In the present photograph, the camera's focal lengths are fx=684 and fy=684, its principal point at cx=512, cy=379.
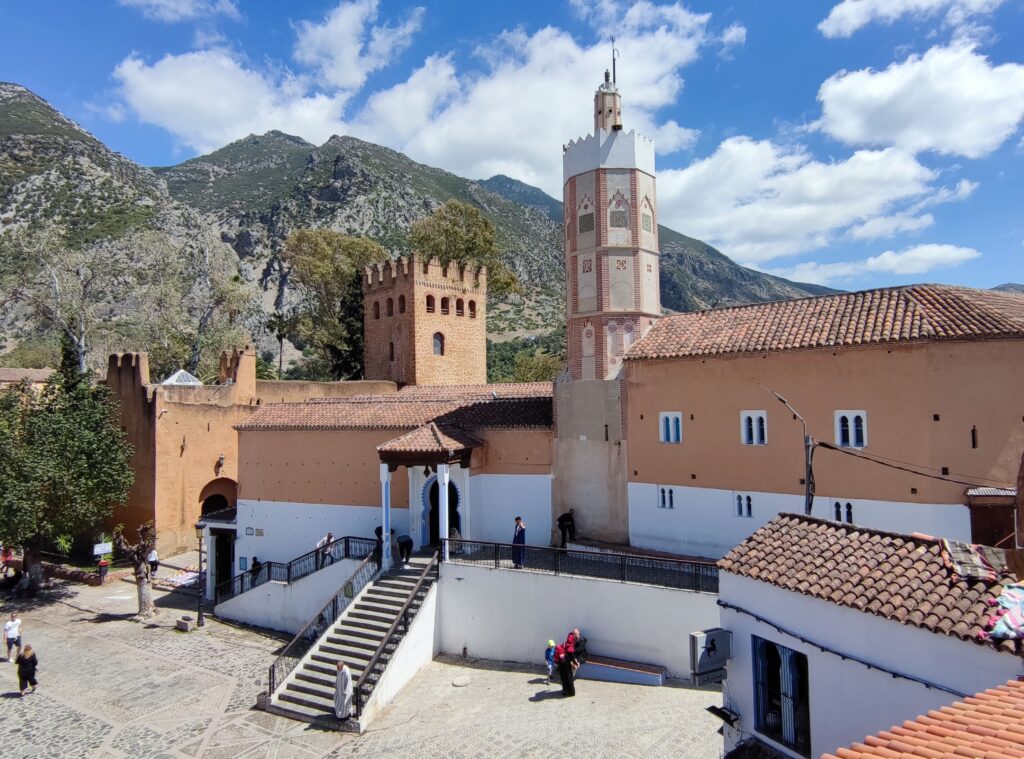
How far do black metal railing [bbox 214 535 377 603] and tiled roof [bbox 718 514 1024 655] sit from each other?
11011 mm

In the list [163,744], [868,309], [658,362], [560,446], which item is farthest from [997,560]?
[163,744]

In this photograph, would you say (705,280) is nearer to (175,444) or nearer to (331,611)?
(175,444)

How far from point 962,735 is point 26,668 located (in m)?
16.9

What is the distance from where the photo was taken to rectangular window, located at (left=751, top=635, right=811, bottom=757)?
26.6 feet

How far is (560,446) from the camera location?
18016 mm

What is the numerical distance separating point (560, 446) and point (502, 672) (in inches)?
230

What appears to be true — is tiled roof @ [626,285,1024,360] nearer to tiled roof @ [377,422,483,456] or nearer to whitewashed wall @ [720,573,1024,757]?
tiled roof @ [377,422,483,456]

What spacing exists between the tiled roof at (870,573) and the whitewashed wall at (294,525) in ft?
37.5

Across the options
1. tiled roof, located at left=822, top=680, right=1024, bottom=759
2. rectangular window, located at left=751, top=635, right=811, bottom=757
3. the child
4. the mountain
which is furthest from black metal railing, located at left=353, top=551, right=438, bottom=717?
the mountain

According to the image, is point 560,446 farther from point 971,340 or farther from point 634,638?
point 971,340

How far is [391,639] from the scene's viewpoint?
1457cm

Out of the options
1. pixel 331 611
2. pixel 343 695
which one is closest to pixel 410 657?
pixel 343 695

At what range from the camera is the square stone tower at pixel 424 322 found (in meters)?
31.8

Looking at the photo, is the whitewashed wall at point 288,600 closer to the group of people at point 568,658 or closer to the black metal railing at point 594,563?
the black metal railing at point 594,563
